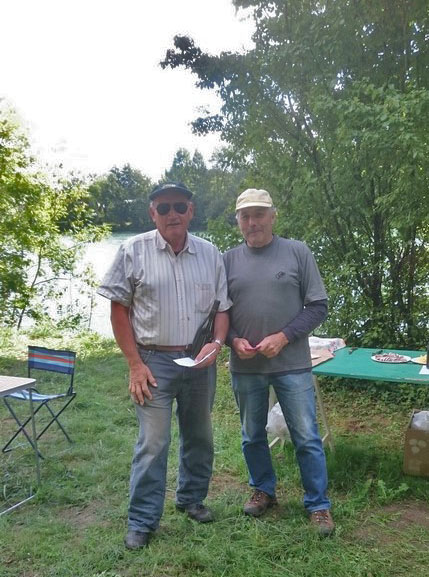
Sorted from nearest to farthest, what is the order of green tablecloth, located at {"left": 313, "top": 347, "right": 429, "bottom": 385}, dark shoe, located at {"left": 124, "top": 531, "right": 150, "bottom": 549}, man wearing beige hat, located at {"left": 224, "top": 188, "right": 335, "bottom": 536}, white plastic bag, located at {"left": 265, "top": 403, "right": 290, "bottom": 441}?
dark shoe, located at {"left": 124, "top": 531, "right": 150, "bottom": 549} → man wearing beige hat, located at {"left": 224, "top": 188, "right": 335, "bottom": 536} → green tablecloth, located at {"left": 313, "top": 347, "right": 429, "bottom": 385} → white plastic bag, located at {"left": 265, "top": 403, "right": 290, "bottom": 441}

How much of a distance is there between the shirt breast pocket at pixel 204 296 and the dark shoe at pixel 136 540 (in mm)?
1169

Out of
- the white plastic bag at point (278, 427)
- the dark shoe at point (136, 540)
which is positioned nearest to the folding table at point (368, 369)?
the white plastic bag at point (278, 427)

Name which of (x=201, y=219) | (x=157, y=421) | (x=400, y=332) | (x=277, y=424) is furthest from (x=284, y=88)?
(x=157, y=421)

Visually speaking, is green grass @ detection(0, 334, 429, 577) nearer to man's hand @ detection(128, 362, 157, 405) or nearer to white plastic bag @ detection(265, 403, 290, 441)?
white plastic bag @ detection(265, 403, 290, 441)

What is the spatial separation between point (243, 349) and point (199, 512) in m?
0.99

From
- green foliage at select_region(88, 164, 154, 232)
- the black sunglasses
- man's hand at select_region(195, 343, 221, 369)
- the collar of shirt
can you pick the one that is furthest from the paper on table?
green foliage at select_region(88, 164, 154, 232)

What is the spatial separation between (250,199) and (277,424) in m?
1.89

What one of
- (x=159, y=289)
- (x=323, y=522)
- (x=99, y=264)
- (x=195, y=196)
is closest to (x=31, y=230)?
(x=99, y=264)

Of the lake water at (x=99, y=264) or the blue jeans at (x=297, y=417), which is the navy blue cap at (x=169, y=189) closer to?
the blue jeans at (x=297, y=417)

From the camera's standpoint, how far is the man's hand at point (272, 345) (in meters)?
2.63

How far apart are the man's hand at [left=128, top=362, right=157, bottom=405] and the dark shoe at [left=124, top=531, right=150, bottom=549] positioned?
0.67m

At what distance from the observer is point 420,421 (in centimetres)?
350

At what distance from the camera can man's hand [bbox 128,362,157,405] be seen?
2557 mm

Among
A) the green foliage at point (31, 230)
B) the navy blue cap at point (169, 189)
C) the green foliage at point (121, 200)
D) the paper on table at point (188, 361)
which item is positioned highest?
the green foliage at point (121, 200)
